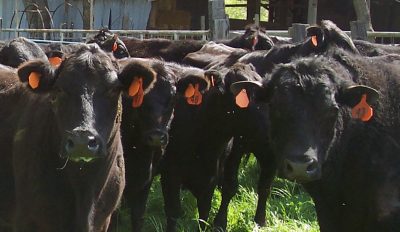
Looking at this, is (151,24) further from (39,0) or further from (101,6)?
(39,0)

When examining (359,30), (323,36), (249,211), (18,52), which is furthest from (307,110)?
(359,30)

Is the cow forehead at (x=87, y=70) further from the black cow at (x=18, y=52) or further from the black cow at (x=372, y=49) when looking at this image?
the black cow at (x=372, y=49)

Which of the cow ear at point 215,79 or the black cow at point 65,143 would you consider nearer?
the black cow at point 65,143

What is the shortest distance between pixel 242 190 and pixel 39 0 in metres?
11.3

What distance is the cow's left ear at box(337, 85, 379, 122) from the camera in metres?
4.46

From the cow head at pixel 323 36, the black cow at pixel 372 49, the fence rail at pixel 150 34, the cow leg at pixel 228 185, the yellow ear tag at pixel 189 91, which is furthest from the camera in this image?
the fence rail at pixel 150 34

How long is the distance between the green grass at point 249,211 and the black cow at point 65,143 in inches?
97.3

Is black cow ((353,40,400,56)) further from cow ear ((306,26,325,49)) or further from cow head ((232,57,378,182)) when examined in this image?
cow head ((232,57,378,182))

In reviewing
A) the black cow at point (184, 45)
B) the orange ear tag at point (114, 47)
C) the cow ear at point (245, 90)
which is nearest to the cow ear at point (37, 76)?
the cow ear at point (245, 90)

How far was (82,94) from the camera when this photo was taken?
4652 millimetres

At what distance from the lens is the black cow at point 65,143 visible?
468 cm

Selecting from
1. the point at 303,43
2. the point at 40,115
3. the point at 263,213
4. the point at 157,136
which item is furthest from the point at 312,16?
the point at 40,115

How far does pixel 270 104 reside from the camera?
459 cm

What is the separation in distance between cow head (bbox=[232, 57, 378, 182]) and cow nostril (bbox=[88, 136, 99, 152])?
110cm
